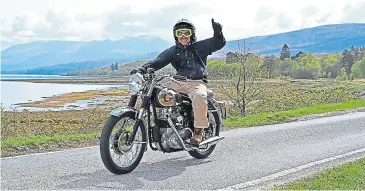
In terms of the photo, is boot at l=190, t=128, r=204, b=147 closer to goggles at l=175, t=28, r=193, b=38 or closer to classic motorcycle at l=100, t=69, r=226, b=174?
classic motorcycle at l=100, t=69, r=226, b=174

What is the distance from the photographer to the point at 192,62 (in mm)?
7152

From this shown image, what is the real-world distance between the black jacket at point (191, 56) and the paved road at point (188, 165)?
1352 mm

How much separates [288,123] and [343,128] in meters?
1.60

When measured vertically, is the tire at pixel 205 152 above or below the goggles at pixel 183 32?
below

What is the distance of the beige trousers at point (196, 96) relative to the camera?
680 cm

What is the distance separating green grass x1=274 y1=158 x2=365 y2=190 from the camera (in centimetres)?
583

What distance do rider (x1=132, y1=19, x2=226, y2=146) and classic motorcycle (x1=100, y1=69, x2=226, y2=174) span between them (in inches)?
5.2

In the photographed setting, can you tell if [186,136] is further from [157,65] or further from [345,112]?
[345,112]

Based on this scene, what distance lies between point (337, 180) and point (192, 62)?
2.57 metres

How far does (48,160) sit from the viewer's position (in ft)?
23.8

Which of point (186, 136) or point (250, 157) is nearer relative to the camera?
point (186, 136)

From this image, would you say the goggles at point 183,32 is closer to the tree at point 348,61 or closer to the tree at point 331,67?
the tree at point 331,67

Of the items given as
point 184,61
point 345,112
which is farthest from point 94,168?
point 345,112

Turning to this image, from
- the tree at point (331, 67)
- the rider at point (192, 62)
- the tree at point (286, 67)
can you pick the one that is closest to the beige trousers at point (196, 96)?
the rider at point (192, 62)
